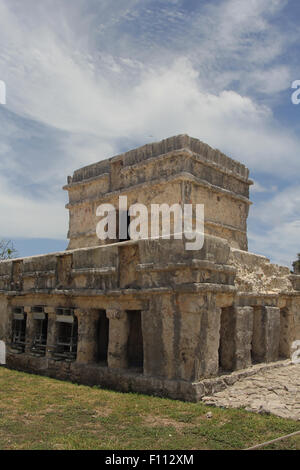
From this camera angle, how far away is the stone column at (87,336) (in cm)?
988

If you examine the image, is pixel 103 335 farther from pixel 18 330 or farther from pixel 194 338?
pixel 194 338

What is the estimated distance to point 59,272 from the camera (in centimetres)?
1090

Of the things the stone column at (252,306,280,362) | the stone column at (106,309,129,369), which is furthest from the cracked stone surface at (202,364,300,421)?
the stone column at (106,309,129,369)

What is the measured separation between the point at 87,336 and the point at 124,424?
12.3ft

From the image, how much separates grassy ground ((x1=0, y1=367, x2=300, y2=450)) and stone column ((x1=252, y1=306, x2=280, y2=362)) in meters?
3.52

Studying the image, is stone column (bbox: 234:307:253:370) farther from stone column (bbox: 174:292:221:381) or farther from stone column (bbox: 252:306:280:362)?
stone column (bbox: 174:292:221:381)

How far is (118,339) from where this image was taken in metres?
9.16

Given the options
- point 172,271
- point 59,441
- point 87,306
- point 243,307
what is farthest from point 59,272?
point 59,441

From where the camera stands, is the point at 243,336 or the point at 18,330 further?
the point at 18,330

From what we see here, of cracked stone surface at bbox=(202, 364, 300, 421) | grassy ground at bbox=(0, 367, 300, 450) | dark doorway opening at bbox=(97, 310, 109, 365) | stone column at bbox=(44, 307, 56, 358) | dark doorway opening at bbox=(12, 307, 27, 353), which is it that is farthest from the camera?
dark doorway opening at bbox=(12, 307, 27, 353)

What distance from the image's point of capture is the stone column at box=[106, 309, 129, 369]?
907 cm

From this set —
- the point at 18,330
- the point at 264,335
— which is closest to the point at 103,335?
the point at 18,330

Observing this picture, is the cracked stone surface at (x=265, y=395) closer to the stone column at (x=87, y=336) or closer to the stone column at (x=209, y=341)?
the stone column at (x=209, y=341)

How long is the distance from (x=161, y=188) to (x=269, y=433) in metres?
8.59
